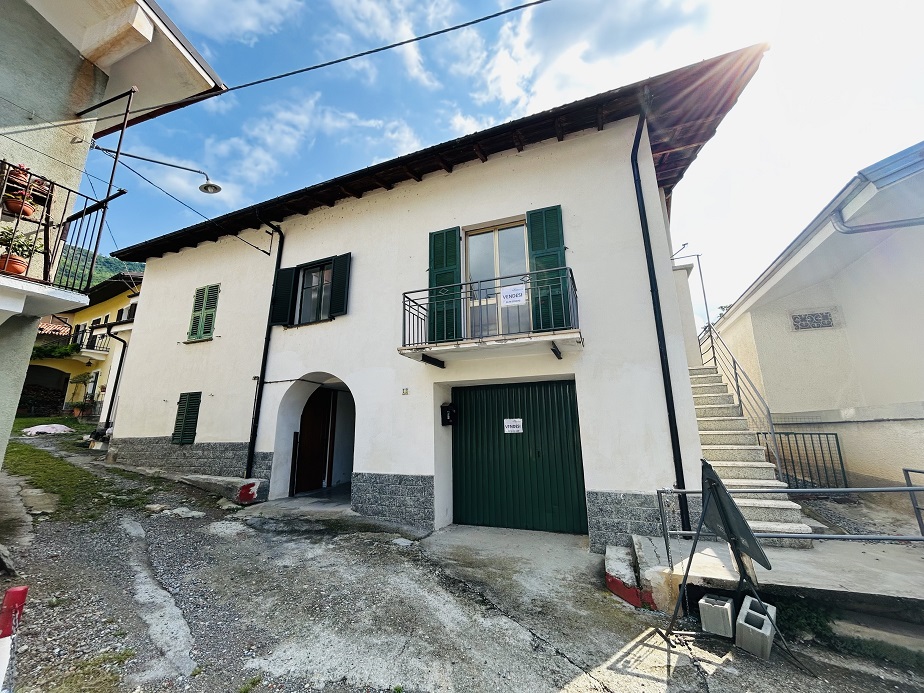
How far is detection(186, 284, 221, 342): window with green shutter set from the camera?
9.08 meters

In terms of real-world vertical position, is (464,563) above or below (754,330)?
below

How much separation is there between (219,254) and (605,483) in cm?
1068

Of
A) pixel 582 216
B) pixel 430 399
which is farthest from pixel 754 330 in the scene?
pixel 430 399

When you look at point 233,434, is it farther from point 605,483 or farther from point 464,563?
point 605,483

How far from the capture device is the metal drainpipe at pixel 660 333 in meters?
4.72

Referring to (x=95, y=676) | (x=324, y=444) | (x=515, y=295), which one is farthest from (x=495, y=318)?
(x=324, y=444)

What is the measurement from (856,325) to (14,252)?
1230cm

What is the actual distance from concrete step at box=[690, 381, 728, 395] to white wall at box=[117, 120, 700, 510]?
6.15 ft

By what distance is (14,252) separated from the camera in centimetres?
343

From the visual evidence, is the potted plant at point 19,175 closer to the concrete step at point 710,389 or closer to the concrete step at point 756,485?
the concrete step at point 756,485

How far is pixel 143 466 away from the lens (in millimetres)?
8914

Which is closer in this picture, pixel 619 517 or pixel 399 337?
pixel 619 517

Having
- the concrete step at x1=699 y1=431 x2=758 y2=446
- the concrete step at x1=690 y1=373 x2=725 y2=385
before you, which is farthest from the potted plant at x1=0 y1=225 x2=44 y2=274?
the concrete step at x1=690 y1=373 x2=725 y2=385

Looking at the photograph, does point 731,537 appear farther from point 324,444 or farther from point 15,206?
point 324,444
